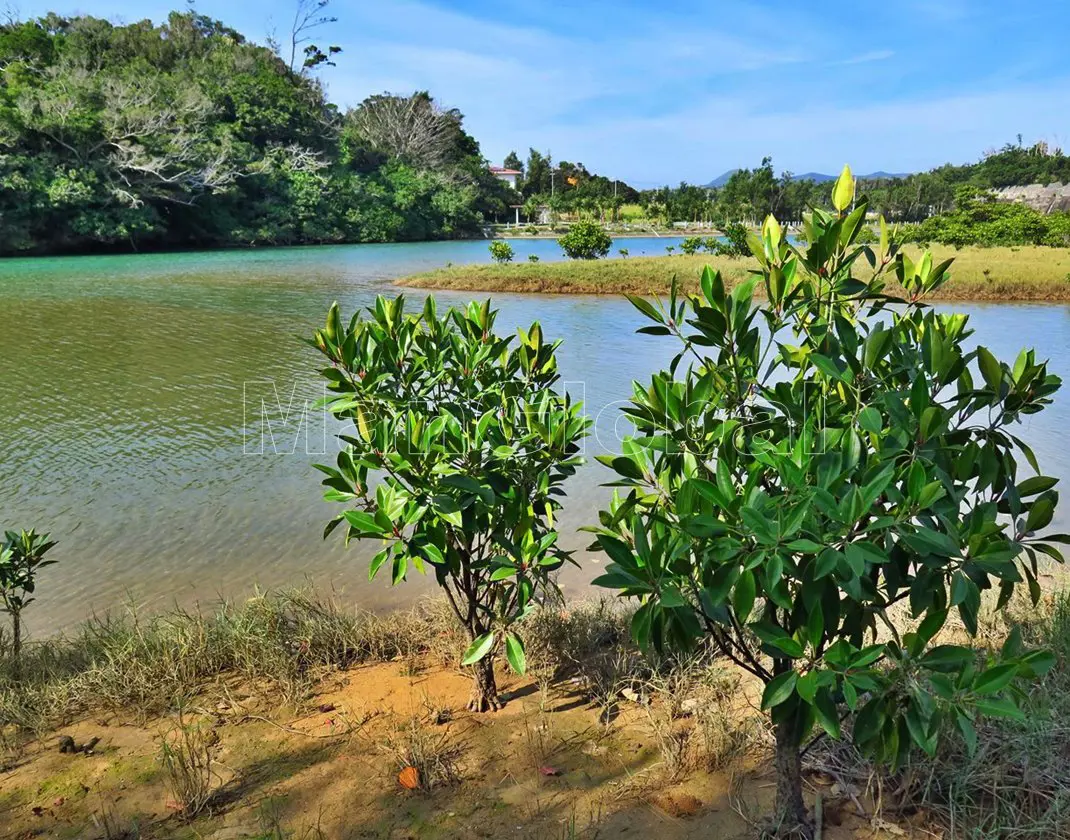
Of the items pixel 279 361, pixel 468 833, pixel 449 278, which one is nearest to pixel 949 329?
pixel 468 833

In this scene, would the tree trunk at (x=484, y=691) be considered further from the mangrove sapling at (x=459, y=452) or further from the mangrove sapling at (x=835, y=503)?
the mangrove sapling at (x=835, y=503)

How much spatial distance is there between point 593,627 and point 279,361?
8321 millimetres

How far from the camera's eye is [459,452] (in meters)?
2.00

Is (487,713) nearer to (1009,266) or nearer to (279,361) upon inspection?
(279,361)

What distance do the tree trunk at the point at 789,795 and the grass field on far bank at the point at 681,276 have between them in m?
14.6

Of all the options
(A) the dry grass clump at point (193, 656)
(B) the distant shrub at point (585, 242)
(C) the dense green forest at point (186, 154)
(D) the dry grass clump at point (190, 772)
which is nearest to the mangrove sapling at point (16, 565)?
(A) the dry grass clump at point (193, 656)

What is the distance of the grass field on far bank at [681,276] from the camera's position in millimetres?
16688

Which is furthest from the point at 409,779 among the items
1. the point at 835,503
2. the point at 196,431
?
the point at 196,431

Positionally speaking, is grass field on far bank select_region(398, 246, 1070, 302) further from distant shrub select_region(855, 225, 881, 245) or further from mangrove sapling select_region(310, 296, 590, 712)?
distant shrub select_region(855, 225, 881, 245)

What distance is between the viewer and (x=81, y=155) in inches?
1109

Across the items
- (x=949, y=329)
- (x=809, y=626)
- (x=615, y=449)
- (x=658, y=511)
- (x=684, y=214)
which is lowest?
(x=615, y=449)

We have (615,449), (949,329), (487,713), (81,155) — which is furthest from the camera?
(81,155)

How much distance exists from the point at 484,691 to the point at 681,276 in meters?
17.2

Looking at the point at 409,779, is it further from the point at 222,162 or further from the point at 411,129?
the point at 411,129
